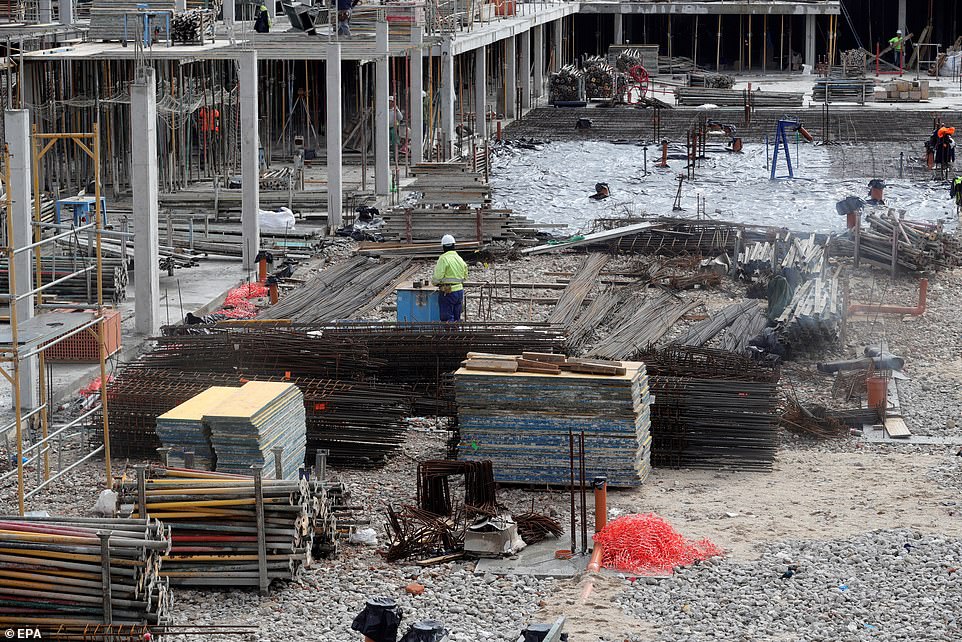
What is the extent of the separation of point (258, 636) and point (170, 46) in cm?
1828

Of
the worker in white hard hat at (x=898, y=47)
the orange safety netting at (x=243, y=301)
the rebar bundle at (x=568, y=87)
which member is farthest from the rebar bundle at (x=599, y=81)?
the orange safety netting at (x=243, y=301)

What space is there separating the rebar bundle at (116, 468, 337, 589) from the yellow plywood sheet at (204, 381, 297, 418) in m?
1.44

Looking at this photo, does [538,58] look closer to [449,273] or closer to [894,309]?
[894,309]

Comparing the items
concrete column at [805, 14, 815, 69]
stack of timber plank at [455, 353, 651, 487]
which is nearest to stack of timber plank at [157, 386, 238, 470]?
stack of timber plank at [455, 353, 651, 487]

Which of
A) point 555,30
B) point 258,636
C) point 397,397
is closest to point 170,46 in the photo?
point 397,397

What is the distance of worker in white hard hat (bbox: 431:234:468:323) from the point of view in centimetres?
1886

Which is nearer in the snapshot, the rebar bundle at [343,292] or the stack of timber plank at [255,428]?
the stack of timber plank at [255,428]

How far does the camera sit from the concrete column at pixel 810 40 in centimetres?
5944

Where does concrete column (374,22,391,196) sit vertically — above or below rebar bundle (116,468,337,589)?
above

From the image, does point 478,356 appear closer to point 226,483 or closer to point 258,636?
point 226,483

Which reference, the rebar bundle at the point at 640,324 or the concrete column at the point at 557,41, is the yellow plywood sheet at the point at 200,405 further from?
the concrete column at the point at 557,41

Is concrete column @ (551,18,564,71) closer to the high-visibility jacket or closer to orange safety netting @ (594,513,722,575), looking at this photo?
the high-visibility jacket

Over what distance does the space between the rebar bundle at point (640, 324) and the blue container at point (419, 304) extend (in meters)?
2.19

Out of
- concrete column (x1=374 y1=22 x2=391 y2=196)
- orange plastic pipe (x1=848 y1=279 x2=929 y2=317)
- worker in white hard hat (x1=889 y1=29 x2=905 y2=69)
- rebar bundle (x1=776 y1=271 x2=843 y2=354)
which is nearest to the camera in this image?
rebar bundle (x1=776 y1=271 x2=843 y2=354)
